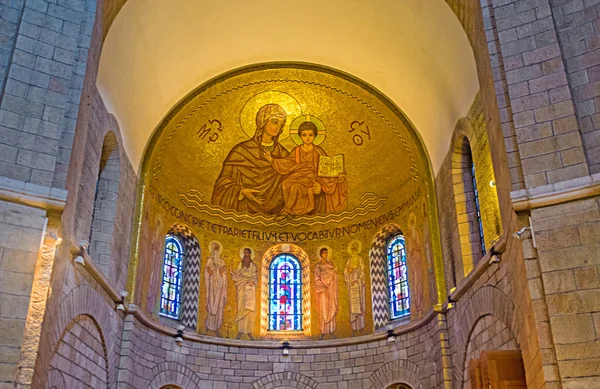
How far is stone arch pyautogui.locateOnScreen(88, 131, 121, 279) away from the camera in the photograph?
39.5 feet

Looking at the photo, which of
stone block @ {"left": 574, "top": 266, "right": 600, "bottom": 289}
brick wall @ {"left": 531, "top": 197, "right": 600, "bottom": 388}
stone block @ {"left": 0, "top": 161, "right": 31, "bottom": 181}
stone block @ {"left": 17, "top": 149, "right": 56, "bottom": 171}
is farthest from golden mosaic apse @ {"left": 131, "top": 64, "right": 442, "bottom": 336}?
stone block @ {"left": 574, "top": 266, "right": 600, "bottom": 289}

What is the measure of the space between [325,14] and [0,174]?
8.28 meters

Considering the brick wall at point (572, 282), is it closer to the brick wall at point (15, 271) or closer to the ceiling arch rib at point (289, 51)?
the ceiling arch rib at point (289, 51)

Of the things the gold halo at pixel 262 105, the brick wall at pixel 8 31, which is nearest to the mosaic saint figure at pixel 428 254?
the gold halo at pixel 262 105

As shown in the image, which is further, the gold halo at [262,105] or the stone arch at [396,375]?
the gold halo at [262,105]

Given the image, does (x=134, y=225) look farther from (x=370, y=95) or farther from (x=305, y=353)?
(x=370, y=95)

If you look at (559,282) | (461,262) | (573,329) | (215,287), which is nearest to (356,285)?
(215,287)

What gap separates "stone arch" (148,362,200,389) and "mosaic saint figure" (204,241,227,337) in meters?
1.29

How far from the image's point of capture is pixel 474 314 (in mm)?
11133

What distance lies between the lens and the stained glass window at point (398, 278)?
15.2 metres

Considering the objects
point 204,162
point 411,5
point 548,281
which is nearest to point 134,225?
point 204,162

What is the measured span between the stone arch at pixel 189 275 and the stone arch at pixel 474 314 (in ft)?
20.5

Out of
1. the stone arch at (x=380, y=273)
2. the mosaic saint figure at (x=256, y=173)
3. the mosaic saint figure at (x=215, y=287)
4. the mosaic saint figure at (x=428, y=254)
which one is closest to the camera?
the mosaic saint figure at (x=428, y=254)

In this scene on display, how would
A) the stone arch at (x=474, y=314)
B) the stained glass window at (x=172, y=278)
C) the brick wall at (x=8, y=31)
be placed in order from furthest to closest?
the stained glass window at (x=172, y=278) < the stone arch at (x=474, y=314) < the brick wall at (x=8, y=31)
